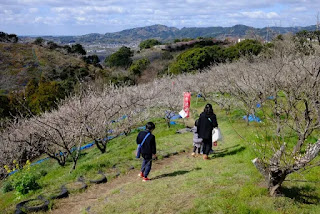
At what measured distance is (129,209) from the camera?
517 centimetres

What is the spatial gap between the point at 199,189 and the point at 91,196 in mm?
2713

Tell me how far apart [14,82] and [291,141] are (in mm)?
37327

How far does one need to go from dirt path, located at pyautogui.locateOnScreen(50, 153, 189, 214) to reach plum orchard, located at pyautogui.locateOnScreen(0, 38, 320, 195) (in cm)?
215

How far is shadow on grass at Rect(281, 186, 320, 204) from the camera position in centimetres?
499

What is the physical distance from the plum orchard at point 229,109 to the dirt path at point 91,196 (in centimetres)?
215

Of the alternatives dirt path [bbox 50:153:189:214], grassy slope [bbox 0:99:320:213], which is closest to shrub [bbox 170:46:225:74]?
grassy slope [bbox 0:99:320:213]

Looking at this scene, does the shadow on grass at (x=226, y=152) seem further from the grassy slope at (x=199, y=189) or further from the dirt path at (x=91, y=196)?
the dirt path at (x=91, y=196)

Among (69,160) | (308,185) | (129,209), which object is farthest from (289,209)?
(69,160)

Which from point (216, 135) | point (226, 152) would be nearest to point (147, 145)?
point (216, 135)

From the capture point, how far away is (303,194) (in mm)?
5234

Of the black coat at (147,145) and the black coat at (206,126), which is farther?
the black coat at (206,126)

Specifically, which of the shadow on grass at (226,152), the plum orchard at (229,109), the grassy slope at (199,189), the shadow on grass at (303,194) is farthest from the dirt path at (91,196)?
the shadow on grass at (303,194)

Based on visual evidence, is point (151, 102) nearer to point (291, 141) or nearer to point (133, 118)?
point (133, 118)

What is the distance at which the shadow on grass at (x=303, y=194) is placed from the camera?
197 inches
